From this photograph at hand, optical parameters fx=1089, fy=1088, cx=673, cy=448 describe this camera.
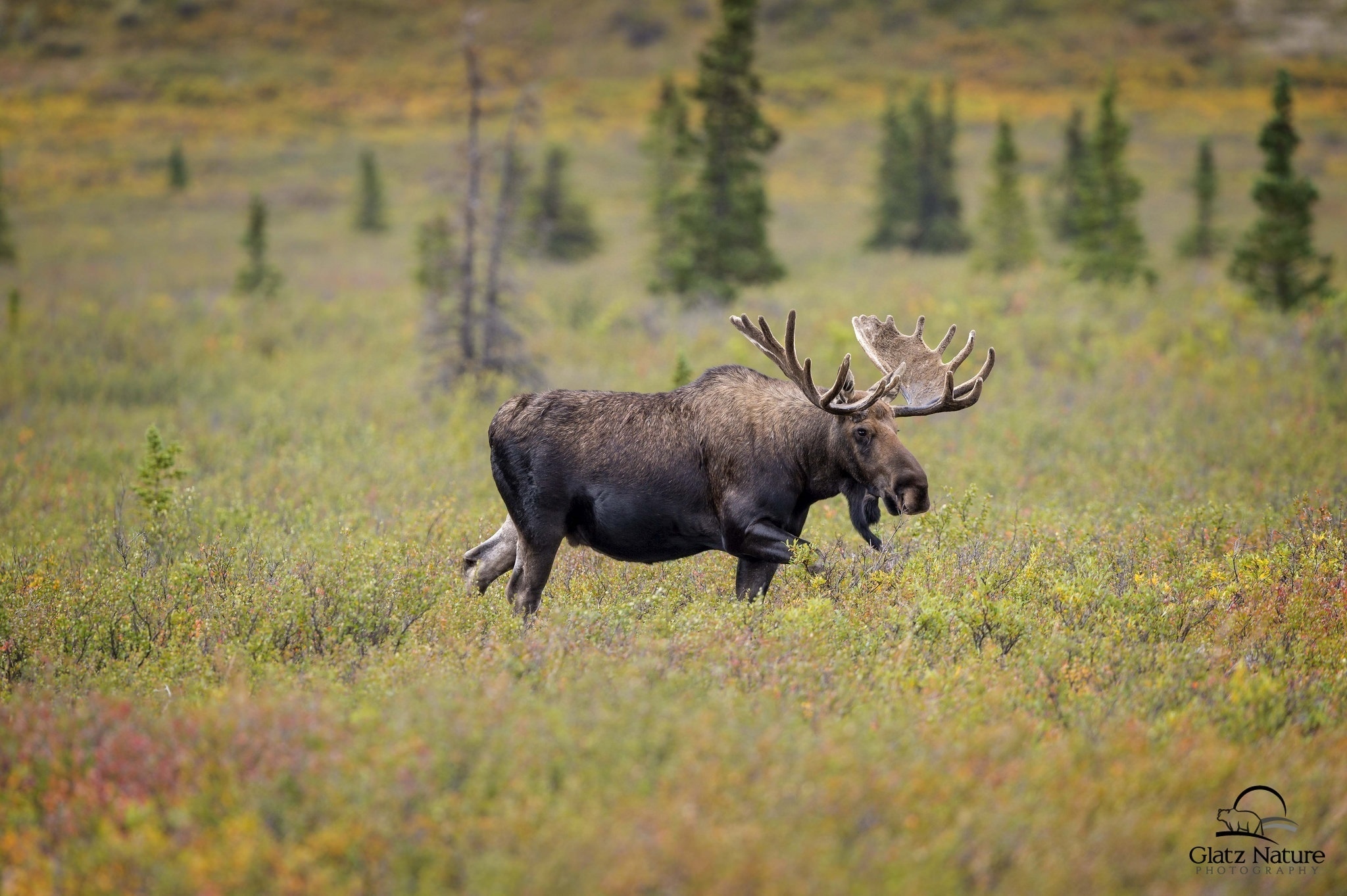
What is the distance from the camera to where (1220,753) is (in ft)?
16.2

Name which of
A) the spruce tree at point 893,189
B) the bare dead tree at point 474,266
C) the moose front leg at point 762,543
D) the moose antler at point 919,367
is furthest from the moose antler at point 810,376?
the spruce tree at point 893,189

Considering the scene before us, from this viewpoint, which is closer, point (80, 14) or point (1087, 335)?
point (1087, 335)

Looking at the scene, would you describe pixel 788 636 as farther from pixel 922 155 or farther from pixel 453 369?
pixel 922 155

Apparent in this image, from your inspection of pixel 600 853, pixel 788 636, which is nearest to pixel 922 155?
pixel 788 636

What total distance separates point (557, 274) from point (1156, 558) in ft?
95.1

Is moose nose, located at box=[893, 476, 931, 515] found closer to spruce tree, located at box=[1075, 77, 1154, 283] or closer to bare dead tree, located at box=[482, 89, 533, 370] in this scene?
bare dead tree, located at box=[482, 89, 533, 370]

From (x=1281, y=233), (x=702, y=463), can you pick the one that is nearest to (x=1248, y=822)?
(x=702, y=463)

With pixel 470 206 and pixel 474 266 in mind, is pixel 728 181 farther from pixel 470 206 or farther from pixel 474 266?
pixel 470 206

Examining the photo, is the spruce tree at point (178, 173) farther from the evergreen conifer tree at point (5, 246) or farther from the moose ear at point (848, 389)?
the moose ear at point (848, 389)

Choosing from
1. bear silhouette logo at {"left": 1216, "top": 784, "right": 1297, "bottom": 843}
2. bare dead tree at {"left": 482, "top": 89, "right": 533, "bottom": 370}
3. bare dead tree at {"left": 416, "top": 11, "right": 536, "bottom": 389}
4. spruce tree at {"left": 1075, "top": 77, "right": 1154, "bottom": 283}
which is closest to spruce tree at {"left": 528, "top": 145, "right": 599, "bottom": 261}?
spruce tree at {"left": 1075, "top": 77, "right": 1154, "bottom": 283}

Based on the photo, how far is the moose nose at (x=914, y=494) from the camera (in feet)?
22.6

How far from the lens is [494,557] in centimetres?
830

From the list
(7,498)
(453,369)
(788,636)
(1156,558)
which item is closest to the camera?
(788,636)

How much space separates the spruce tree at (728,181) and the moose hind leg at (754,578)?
56.4 ft
